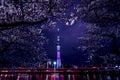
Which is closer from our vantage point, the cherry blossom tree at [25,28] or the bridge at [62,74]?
the bridge at [62,74]

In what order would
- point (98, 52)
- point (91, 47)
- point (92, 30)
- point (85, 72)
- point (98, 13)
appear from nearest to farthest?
1. point (85, 72)
2. point (98, 13)
3. point (92, 30)
4. point (91, 47)
5. point (98, 52)

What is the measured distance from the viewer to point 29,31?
13656 millimetres

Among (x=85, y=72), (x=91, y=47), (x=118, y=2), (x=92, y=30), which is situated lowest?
(x=85, y=72)

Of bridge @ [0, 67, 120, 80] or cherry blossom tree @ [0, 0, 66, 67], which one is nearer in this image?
bridge @ [0, 67, 120, 80]

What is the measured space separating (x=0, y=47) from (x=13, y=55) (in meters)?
1.70

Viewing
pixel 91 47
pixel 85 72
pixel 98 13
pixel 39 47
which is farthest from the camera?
pixel 39 47

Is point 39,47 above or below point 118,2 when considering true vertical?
below

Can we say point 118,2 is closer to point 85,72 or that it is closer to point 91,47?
point 85,72

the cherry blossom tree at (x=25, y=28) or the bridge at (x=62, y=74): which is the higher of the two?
the cherry blossom tree at (x=25, y=28)

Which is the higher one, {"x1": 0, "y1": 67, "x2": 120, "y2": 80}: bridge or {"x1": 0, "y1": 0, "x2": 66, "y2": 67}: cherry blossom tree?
{"x1": 0, "y1": 0, "x2": 66, "y2": 67}: cherry blossom tree

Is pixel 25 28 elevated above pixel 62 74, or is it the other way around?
pixel 25 28

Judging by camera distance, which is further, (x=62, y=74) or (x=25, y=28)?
(x=25, y=28)

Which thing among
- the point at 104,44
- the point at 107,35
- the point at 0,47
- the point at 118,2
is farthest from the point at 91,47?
the point at 0,47

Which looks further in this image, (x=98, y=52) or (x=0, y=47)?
(x=98, y=52)
